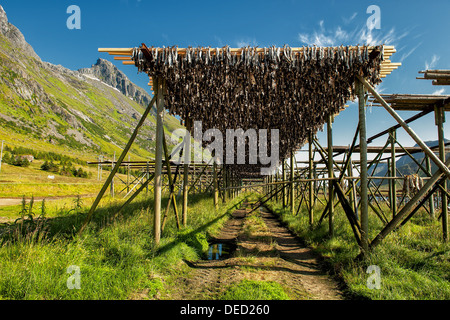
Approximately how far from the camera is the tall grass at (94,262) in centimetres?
285

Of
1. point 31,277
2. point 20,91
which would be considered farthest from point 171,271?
point 20,91

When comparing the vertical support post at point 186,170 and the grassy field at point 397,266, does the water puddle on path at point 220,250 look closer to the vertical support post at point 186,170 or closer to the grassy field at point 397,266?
the vertical support post at point 186,170

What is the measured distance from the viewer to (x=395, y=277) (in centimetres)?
387

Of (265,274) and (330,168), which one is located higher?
(330,168)

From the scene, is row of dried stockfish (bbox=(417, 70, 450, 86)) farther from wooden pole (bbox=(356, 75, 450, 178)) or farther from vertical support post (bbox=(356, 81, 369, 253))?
vertical support post (bbox=(356, 81, 369, 253))

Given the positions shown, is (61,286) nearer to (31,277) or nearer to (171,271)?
(31,277)

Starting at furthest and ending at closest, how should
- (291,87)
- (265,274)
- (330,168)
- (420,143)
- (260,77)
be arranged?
1. (330,168)
2. (291,87)
3. (260,77)
4. (265,274)
5. (420,143)

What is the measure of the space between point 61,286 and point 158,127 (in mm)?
3554

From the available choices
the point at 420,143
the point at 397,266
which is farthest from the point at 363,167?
the point at 397,266

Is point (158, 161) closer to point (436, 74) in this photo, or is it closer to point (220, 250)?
point (220, 250)

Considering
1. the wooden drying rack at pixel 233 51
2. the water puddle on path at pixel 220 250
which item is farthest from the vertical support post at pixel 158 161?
the water puddle on path at pixel 220 250

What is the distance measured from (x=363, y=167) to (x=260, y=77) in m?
3.08

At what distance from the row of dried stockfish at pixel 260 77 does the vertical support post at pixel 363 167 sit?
557mm

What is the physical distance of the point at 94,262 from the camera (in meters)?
3.84
